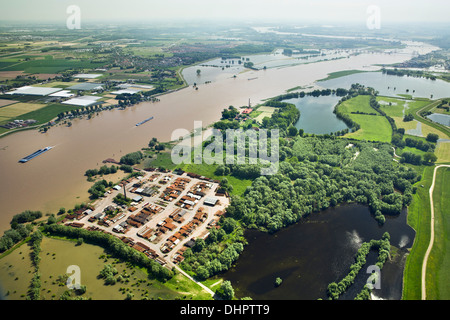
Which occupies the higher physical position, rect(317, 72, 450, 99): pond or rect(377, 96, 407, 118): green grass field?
rect(317, 72, 450, 99): pond

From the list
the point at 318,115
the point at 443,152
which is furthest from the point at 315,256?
the point at 318,115

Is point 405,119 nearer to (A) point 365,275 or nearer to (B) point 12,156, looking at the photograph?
(A) point 365,275

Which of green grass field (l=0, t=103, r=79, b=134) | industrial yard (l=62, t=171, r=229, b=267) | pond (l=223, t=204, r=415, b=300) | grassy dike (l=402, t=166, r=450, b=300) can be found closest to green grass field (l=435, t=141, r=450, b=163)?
grassy dike (l=402, t=166, r=450, b=300)

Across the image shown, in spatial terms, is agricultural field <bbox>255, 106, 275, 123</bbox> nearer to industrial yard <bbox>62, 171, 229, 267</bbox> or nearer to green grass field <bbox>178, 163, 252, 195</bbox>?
green grass field <bbox>178, 163, 252, 195</bbox>

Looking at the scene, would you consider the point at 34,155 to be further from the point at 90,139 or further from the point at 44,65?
the point at 44,65

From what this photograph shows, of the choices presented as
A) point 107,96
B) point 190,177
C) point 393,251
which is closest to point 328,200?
point 393,251

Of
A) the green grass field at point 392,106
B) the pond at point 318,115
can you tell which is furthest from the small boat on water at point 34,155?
the green grass field at point 392,106

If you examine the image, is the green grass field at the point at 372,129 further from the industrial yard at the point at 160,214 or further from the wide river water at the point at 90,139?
the industrial yard at the point at 160,214
